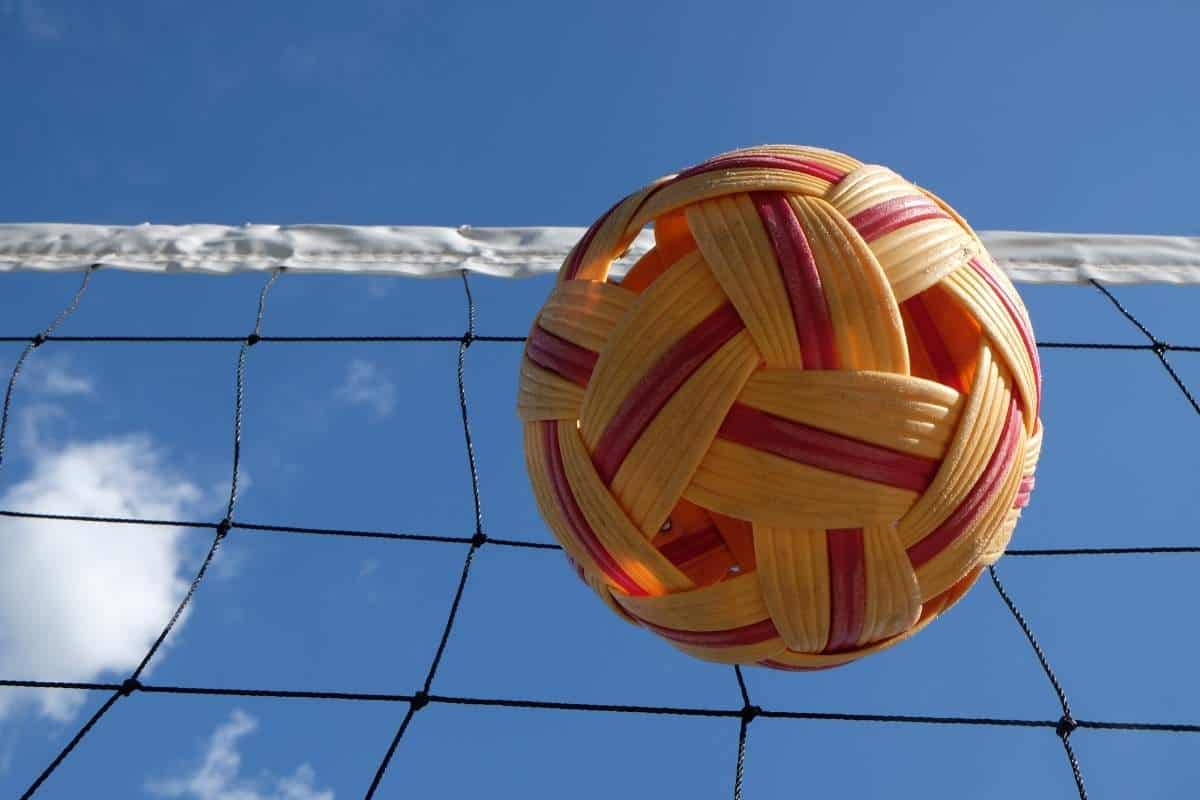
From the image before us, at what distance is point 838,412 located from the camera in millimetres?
836

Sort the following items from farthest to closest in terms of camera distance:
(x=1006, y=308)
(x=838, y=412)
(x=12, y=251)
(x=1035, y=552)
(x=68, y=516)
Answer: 1. (x=12, y=251)
2. (x=68, y=516)
3. (x=1035, y=552)
4. (x=1006, y=308)
5. (x=838, y=412)

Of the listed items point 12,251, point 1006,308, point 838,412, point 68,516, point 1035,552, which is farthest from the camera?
point 12,251

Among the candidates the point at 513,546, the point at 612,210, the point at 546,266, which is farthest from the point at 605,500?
the point at 546,266

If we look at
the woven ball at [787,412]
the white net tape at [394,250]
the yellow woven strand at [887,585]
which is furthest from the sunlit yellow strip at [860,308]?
the white net tape at [394,250]

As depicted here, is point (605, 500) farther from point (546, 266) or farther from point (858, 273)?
point (546, 266)

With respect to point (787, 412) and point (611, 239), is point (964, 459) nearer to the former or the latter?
point (787, 412)

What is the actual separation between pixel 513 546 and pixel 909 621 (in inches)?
36.9

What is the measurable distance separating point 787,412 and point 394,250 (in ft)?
4.11

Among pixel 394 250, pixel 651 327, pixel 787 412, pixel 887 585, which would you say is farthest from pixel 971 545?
pixel 394 250

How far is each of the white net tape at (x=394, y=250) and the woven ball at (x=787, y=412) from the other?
0.96 m

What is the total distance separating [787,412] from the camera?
2.76 feet

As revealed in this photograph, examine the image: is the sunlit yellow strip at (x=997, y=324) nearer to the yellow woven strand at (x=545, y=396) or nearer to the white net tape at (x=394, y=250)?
the yellow woven strand at (x=545, y=396)

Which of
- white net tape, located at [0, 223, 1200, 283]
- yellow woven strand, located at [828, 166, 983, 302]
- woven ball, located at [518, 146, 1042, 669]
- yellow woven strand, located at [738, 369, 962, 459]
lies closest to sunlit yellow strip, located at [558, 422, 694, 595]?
woven ball, located at [518, 146, 1042, 669]

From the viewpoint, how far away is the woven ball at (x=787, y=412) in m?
0.85
